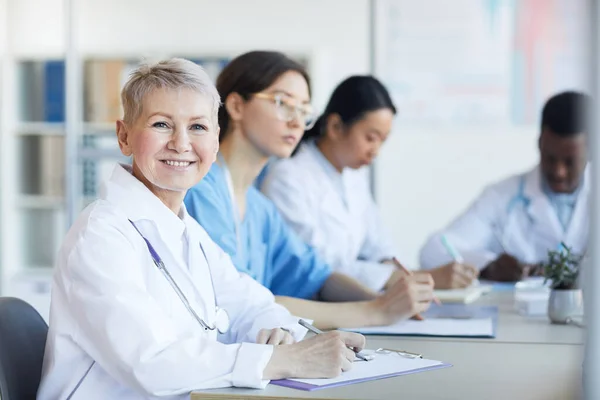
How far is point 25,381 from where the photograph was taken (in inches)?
60.5

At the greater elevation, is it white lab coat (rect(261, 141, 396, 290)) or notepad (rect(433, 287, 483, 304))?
white lab coat (rect(261, 141, 396, 290))

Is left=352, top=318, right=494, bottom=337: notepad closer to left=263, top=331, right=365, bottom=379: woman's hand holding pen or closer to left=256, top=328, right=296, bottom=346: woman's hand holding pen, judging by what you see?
left=256, top=328, right=296, bottom=346: woman's hand holding pen

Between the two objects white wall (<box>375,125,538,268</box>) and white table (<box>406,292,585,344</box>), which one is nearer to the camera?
white table (<box>406,292,585,344</box>)

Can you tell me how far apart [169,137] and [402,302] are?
723mm

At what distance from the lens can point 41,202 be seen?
5340 mm

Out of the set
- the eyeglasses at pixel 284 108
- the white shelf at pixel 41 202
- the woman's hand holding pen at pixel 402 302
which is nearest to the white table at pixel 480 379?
the woman's hand holding pen at pixel 402 302

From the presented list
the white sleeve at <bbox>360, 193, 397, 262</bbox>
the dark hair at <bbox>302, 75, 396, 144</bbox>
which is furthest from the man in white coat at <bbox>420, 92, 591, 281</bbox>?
the dark hair at <bbox>302, 75, 396, 144</bbox>

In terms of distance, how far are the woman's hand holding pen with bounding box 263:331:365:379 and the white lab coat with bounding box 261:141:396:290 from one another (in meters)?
1.20

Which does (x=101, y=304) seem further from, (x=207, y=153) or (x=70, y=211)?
(x=70, y=211)

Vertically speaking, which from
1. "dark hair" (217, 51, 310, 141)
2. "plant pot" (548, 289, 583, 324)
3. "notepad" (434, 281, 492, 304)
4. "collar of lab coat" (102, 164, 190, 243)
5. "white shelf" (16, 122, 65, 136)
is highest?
"dark hair" (217, 51, 310, 141)

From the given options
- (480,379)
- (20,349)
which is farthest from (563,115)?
(20,349)

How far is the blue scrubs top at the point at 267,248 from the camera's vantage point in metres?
2.14

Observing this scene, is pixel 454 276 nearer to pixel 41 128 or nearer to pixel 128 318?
pixel 128 318

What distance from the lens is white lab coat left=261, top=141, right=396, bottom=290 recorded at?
2.77 meters
